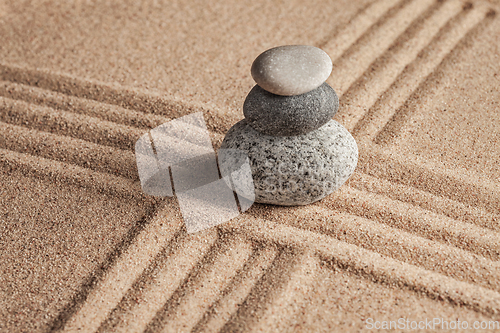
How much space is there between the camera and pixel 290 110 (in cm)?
202

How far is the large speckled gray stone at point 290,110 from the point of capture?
203 cm

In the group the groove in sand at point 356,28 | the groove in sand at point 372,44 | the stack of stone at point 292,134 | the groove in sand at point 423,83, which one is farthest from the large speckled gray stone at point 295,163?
the groove in sand at point 356,28

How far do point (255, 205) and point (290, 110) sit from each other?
22.0 inches

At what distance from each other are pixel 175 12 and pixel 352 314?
2956 mm

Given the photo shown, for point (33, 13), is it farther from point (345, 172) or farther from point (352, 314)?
point (352, 314)

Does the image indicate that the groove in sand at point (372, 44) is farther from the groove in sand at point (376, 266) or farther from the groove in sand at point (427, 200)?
the groove in sand at point (376, 266)

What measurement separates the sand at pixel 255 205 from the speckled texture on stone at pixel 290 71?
65 centimetres

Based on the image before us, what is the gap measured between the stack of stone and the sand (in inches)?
7.4

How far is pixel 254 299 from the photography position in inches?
75.8

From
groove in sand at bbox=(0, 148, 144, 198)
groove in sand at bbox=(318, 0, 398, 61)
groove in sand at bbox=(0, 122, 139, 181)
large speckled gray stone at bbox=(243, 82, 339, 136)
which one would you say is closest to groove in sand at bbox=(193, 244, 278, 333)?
large speckled gray stone at bbox=(243, 82, 339, 136)

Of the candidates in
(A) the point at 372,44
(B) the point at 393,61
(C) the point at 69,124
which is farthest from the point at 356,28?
(C) the point at 69,124

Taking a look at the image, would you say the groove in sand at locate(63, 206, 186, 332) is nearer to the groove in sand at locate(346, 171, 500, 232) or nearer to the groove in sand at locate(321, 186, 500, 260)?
the groove in sand at locate(321, 186, 500, 260)

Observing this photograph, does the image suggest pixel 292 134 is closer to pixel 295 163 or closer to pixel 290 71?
pixel 295 163

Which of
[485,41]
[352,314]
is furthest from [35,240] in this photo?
[485,41]
